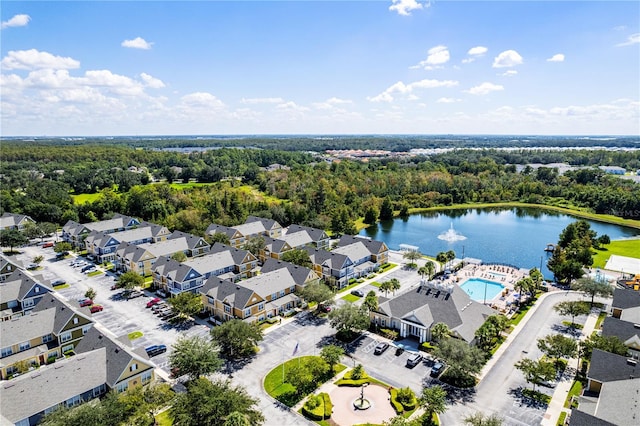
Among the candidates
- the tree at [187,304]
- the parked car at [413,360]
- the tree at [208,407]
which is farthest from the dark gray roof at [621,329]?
the tree at [187,304]

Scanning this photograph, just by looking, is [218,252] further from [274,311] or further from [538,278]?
[538,278]

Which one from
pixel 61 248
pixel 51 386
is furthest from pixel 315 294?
pixel 61 248

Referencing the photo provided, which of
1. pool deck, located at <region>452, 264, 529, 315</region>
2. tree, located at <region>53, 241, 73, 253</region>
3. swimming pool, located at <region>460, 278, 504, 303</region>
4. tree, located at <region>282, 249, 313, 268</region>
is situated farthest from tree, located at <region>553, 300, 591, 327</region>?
tree, located at <region>53, 241, 73, 253</region>

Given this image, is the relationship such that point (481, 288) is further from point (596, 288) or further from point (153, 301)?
point (153, 301)

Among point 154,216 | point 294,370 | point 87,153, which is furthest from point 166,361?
point 87,153

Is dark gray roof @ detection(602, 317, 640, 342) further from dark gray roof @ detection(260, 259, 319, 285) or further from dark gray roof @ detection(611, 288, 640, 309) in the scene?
dark gray roof @ detection(260, 259, 319, 285)
